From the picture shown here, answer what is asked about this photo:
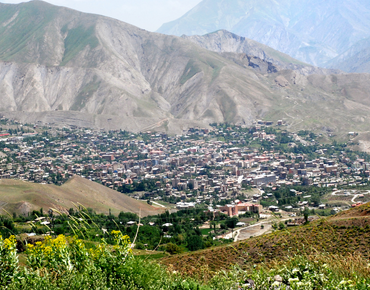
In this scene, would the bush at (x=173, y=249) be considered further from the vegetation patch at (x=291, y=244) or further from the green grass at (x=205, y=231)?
the green grass at (x=205, y=231)

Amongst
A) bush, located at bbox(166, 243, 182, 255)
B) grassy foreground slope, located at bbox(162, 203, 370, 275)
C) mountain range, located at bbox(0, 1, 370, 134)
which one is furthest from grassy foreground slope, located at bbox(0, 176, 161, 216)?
mountain range, located at bbox(0, 1, 370, 134)

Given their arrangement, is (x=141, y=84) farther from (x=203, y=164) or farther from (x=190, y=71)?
(x=203, y=164)

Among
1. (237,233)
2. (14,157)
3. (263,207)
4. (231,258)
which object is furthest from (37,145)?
(231,258)

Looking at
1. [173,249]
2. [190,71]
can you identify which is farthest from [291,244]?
[190,71]

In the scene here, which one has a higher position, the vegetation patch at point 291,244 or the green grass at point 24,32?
the green grass at point 24,32

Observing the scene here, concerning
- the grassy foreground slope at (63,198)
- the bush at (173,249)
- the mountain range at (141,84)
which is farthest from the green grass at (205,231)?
the mountain range at (141,84)

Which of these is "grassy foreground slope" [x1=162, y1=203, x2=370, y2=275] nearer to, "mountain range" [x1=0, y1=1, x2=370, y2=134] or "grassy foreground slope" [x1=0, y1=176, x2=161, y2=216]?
"grassy foreground slope" [x1=0, y1=176, x2=161, y2=216]
